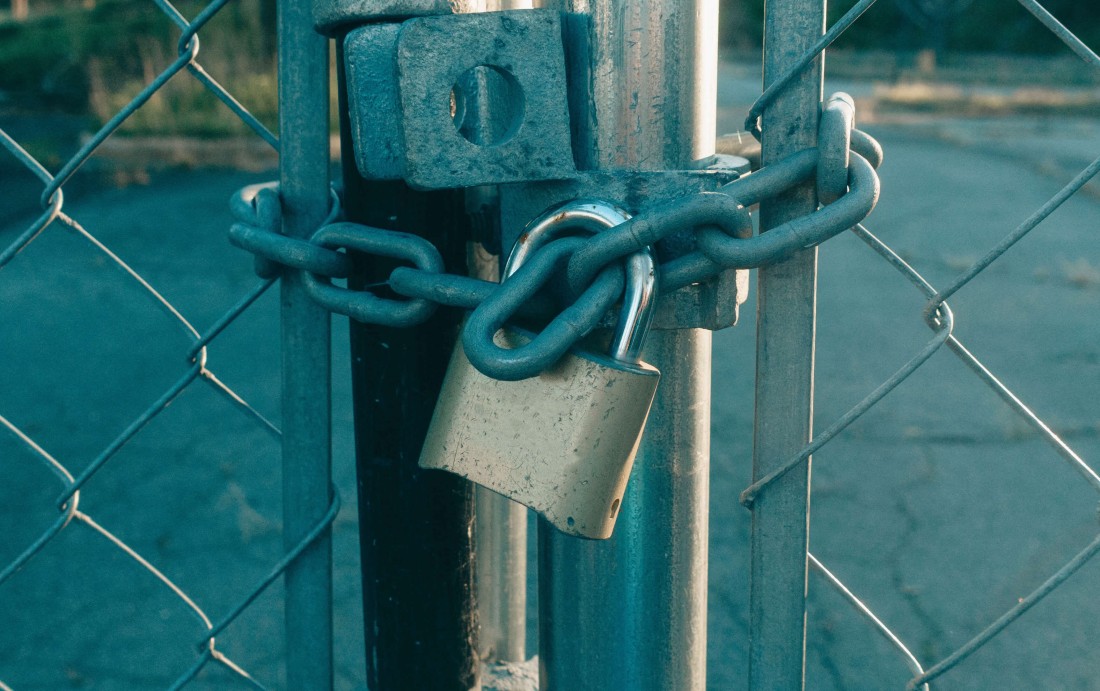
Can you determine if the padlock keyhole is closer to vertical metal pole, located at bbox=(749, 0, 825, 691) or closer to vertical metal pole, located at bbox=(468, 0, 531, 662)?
vertical metal pole, located at bbox=(749, 0, 825, 691)

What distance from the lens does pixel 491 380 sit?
655 mm

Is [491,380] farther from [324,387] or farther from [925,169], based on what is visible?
[925,169]

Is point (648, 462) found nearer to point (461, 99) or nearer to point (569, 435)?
point (569, 435)

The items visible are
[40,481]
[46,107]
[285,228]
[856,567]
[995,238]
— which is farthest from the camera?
[46,107]

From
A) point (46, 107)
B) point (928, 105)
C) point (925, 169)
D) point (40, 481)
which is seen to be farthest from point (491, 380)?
point (928, 105)

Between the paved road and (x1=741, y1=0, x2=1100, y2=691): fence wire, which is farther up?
(x1=741, y1=0, x2=1100, y2=691): fence wire

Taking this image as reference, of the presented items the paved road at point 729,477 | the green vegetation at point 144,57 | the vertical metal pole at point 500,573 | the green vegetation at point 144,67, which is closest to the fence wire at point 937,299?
the vertical metal pole at point 500,573

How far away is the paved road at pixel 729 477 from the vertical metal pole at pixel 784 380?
1.23m

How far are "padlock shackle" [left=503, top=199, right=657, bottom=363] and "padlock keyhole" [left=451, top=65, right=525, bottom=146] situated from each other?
63 millimetres

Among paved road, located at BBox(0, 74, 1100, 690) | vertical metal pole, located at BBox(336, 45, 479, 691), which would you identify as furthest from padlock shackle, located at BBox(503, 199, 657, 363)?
paved road, located at BBox(0, 74, 1100, 690)

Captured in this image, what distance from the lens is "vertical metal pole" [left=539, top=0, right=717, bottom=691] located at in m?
0.65

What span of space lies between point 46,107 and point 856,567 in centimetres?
945

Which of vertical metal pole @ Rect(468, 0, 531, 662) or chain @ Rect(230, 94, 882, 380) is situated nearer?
chain @ Rect(230, 94, 882, 380)

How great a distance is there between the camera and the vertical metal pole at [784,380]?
0.66 metres
